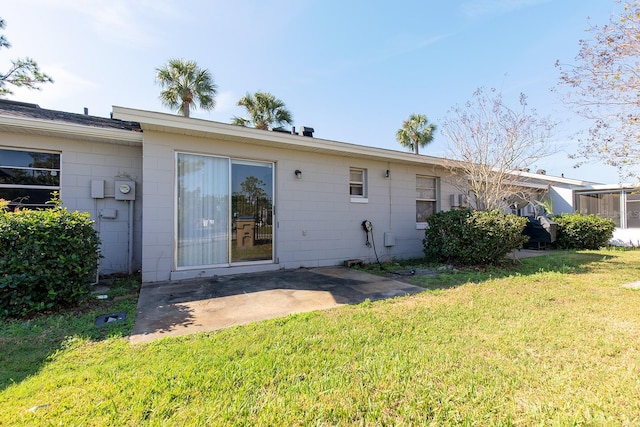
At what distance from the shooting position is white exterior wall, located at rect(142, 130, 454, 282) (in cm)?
544

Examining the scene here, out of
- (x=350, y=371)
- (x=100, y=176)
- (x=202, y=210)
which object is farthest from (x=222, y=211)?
(x=350, y=371)

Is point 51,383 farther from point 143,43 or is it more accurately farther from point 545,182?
point 545,182

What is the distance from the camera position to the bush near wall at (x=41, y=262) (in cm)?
346

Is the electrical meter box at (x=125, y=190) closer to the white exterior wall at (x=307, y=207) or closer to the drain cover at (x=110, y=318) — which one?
the white exterior wall at (x=307, y=207)

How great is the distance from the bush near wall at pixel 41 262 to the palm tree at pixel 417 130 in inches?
740

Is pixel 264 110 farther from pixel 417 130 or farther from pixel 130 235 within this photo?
pixel 130 235

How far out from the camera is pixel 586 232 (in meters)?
10.4

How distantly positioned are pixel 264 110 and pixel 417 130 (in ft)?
33.5

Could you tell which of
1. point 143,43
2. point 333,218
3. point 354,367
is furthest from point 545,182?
point 143,43

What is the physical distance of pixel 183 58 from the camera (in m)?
14.0

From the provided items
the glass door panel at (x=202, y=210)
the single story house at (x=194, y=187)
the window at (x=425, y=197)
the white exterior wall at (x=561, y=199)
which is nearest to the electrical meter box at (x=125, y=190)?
the single story house at (x=194, y=187)

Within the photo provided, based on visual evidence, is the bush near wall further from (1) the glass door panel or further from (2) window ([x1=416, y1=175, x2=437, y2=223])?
(2) window ([x1=416, y1=175, x2=437, y2=223])

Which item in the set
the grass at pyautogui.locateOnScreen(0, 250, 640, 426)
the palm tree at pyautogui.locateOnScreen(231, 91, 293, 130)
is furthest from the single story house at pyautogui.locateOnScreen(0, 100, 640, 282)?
the palm tree at pyautogui.locateOnScreen(231, 91, 293, 130)

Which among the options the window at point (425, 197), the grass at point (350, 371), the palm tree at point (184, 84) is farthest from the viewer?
the palm tree at point (184, 84)
